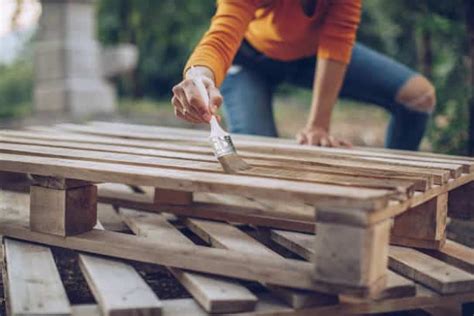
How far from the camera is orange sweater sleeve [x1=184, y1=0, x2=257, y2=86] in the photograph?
225cm

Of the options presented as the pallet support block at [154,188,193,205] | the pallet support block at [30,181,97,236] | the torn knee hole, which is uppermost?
the torn knee hole

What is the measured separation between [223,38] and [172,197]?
585 mm

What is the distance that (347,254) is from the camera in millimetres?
1469

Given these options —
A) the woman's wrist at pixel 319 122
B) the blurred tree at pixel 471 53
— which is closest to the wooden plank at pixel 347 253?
the woman's wrist at pixel 319 122

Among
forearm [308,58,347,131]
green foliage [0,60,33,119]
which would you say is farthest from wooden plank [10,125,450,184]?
green foliage [0,60,33,119]

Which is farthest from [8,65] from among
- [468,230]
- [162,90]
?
[468,230]

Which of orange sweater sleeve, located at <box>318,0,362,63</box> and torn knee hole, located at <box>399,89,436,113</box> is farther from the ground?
orange sweater sleeve, located at <box>318,0,362,63</box>

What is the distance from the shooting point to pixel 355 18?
2783mm

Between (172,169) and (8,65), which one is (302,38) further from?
(8,65)

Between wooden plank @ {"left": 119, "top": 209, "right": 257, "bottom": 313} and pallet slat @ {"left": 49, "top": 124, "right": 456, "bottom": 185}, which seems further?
pallet slat @ {"left": 49, "top": 124, "right": 456, "bottom": 185}

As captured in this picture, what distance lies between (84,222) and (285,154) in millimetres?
705

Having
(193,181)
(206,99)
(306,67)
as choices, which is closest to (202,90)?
(206,99)

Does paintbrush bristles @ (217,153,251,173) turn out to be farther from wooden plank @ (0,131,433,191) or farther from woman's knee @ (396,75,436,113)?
woman's knee @ (396,75,436,113)

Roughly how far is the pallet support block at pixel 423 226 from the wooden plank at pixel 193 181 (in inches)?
19.4
